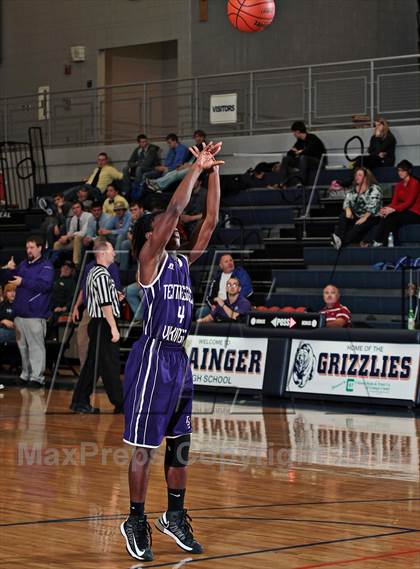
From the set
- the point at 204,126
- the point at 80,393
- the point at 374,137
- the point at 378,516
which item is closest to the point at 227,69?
the point at 204,126

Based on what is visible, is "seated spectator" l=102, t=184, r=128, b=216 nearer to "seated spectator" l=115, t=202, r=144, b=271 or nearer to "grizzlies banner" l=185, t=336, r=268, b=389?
"seated spectator" l=115, t=202, r=144, b=271

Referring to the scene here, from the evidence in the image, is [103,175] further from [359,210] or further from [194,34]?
[359,210]

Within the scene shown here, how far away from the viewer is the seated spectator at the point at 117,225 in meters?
19.1

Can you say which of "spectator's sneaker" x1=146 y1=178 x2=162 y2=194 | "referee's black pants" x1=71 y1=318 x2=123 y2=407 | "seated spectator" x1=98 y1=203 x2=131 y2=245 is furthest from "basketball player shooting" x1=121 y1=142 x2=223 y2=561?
"spectator's sneaker" x1=146 y1=178 x2=162 y2=194

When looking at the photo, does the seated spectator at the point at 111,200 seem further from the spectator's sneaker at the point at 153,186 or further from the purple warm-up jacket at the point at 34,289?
the purple warm-up jacket at the point at 34,289

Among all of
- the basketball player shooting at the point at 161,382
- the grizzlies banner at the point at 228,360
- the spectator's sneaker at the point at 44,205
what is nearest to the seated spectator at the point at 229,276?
the grizzlies banner at the point at 228,360

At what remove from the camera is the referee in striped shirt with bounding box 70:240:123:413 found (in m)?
12.4

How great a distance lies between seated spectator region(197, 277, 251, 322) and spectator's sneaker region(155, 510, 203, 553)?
8.98 meters

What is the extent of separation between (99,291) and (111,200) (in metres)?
7.94

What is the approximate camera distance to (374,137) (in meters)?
18.6

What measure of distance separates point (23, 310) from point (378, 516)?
10.1 m

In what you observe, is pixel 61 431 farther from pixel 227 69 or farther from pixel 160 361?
pixel 227 69

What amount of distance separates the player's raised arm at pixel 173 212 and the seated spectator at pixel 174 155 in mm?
14653

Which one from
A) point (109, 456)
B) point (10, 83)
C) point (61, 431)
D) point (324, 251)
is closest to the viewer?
point (109, 456)
